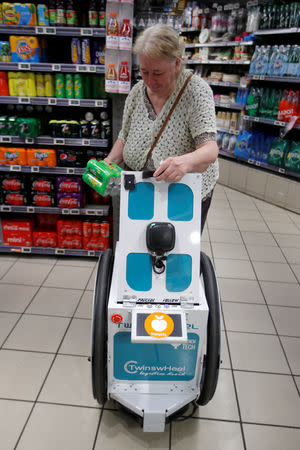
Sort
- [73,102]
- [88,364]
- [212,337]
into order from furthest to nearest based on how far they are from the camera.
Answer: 1. [73,102]
2. [88,364]
3. [212,337]

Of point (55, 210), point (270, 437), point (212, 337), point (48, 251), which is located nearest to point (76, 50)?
point (55, 210)

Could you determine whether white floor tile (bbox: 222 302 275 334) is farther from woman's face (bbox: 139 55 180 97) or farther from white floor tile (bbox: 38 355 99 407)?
woman's face (bbox: 139 55 180 97)

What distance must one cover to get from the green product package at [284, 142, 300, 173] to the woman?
3.41 m

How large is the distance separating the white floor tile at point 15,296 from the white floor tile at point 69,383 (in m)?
0.66

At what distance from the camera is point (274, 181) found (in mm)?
5055

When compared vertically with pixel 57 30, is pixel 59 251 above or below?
below

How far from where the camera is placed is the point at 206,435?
5.70 ft

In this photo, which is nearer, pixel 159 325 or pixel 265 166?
pixel 159 325

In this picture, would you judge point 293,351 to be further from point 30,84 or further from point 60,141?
point 30,84

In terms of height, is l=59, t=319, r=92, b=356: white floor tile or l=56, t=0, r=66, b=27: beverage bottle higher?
l=56, t=0, r=66, b=27: beverage bottle

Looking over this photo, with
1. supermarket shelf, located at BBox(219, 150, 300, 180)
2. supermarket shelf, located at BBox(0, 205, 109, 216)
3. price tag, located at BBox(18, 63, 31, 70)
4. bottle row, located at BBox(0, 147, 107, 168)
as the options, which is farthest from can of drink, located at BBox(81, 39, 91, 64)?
supermarket shelf, located at BBox(219, 150, 300, 180)

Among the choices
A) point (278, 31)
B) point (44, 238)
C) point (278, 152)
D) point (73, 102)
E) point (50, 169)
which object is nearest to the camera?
point (73, 102)

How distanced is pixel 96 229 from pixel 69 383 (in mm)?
1533

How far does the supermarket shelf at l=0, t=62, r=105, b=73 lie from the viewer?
2.78 metres
